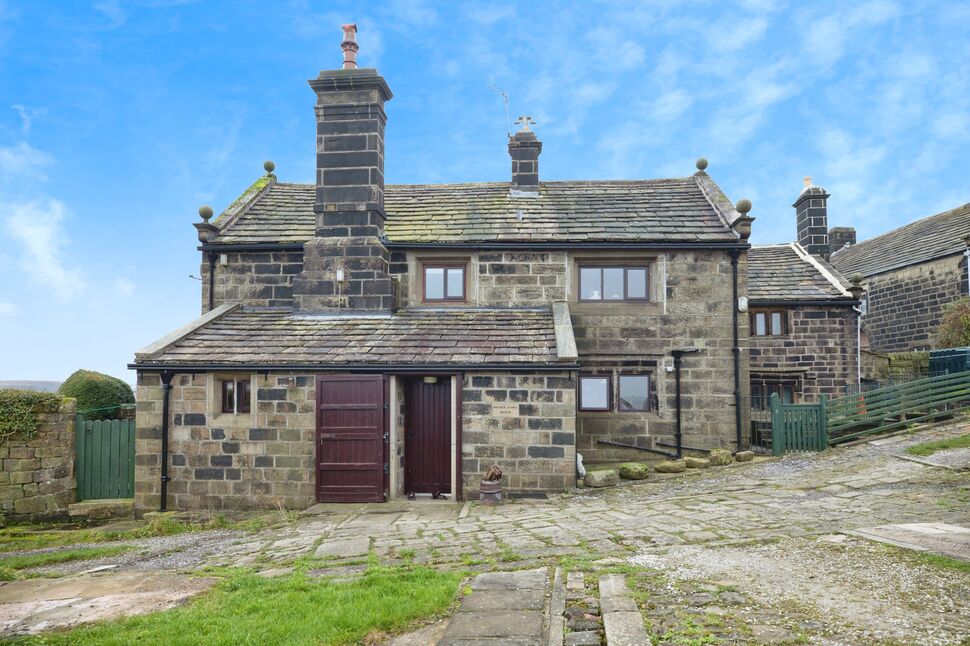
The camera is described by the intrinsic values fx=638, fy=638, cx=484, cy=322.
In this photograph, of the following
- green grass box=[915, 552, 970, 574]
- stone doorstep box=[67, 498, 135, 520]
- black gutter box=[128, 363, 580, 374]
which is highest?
black gutter box=[128, 363, 580, 374]

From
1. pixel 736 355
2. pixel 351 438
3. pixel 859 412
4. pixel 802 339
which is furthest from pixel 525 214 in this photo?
pixel 802 339

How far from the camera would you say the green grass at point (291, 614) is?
515 centimetres

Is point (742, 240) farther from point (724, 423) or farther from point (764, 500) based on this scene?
point (764, 500)

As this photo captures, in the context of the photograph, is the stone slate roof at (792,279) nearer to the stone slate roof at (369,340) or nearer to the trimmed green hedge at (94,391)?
the stone slate roof at (369,340)

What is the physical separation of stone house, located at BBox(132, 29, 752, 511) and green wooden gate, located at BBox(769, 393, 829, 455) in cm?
72

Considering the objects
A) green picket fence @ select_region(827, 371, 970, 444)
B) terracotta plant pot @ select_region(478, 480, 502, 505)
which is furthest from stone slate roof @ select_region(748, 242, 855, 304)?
terracotta plant pot @ select_region(478, 480, 502, 505)

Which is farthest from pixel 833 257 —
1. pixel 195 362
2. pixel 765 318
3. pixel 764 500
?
pixel 195 362

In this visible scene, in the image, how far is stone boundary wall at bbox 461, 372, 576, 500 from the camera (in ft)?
37.6

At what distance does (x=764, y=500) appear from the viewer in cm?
981

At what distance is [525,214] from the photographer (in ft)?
51.1

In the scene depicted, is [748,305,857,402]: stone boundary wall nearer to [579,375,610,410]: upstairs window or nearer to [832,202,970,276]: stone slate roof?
[832,202,970,276]: stone slate roof

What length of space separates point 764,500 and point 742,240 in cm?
654

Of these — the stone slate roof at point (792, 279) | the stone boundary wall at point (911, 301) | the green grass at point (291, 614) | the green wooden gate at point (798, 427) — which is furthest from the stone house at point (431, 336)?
the stone boundary wall at point (911, 301)

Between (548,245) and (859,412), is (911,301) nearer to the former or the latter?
(859,412)
